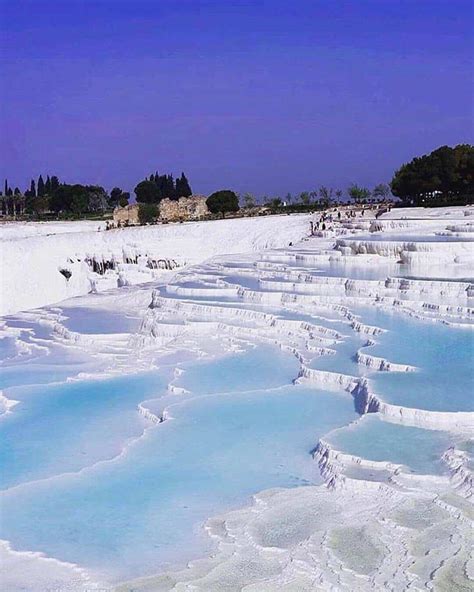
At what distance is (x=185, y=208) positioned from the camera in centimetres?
3147

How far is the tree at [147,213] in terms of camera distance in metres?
29.8

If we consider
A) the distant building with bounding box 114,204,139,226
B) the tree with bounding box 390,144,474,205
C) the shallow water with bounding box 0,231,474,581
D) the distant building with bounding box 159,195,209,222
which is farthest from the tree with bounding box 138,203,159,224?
the shallow water with bounding box 0,231,474,581

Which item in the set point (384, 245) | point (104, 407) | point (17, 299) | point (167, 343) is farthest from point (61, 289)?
point (104, 407)

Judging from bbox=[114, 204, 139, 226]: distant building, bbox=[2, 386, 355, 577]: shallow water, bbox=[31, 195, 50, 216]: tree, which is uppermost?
bbox=[31, 195, 50, 216]: tree

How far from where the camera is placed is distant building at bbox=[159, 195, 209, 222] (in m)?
30.7

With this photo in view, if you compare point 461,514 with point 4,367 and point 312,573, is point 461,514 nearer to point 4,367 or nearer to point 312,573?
point 312,573

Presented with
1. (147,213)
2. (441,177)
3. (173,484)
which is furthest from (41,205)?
(173,484)

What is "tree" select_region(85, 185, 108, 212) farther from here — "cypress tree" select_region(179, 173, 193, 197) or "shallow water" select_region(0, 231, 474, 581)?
"shallow water" select_region(0, 231, 474, 581)

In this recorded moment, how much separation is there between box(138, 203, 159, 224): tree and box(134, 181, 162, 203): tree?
8.59m

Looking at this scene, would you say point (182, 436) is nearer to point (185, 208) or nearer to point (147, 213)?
point (147, 213)

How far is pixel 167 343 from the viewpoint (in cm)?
884

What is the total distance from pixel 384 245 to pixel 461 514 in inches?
369

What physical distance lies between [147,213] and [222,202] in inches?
113

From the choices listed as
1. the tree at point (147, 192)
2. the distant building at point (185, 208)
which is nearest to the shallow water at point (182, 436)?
the distant building at point (185, 208)
